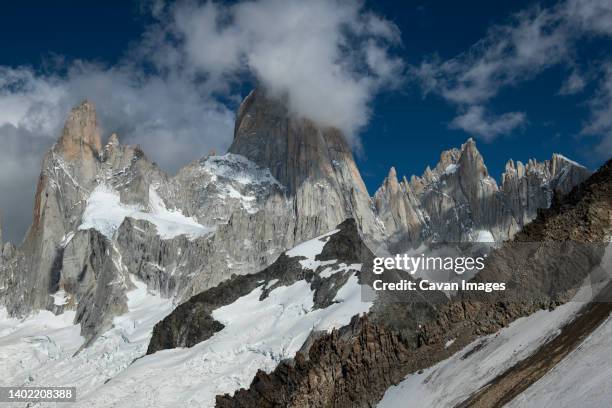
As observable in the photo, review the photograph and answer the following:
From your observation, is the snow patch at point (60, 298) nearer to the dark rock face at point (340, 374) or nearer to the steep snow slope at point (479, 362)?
the dark rock face at point (340, 374)

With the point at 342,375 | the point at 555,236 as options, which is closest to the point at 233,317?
the point at 342,375

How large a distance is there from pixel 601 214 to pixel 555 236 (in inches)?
125

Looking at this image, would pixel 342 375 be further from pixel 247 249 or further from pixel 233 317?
pixel 247 249

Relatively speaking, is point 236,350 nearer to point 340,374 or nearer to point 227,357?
point 227,357

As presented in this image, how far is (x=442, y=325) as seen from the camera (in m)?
49.9

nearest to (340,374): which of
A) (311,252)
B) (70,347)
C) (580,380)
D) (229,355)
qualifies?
(580,380)

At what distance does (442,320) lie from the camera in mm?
50156

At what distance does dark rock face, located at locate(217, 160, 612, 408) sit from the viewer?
43.0 m

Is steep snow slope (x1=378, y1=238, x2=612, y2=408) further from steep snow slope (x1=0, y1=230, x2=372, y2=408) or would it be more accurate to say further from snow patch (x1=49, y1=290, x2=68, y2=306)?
snow patch (x1=49, y1=290, x2=68, y2=306)

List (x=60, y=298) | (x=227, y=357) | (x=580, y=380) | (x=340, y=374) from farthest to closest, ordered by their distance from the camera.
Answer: (x=60, y=298) → (x=227, y=357) → (x=340, y=374) → (x=580, y=380)

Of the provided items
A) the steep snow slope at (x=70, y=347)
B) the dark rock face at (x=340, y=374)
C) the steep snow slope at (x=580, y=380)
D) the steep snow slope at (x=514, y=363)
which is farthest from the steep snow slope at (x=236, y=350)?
the steep snow slope at (x=580, y=380)

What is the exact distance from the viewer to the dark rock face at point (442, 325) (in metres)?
43.0

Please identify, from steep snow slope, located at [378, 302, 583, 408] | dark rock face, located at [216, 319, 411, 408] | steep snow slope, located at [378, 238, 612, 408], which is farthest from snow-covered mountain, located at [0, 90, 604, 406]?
steep snow slope, located at [378, 238, 612, 408]

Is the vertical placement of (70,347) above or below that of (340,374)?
above
